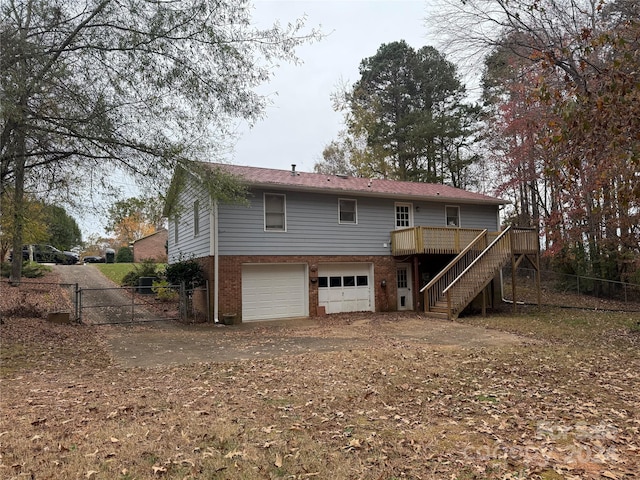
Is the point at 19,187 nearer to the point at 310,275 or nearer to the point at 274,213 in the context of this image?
the point at 274,213

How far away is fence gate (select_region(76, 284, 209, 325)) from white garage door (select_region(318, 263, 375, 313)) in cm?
432

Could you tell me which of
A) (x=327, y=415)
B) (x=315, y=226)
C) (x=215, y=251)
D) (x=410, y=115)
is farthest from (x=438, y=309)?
(x=410, y=115)

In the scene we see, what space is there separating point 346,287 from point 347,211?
114 inches

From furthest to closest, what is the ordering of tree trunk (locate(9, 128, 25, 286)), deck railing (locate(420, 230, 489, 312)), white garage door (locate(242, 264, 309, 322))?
deck railing (locate(420, 230, 489, 312))
white garage door (locate(242, 264, 309, 322))
tree trunk (locate(9, 128, 25, 286))

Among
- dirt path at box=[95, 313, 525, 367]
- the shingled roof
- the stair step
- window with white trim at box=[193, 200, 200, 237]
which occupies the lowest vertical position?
dirt path at box=[95, 313, 525, 367]

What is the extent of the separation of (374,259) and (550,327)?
657cm

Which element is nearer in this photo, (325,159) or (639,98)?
(639,98)

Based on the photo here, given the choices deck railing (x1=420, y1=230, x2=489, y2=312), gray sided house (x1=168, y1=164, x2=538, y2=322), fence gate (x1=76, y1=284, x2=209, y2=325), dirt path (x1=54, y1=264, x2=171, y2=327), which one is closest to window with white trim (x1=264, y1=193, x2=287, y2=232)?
gray sided house (x1=168, y1=164, x2=538, y2=322)

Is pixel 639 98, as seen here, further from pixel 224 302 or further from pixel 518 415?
pixel 224 302

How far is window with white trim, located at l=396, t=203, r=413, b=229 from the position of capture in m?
17.5

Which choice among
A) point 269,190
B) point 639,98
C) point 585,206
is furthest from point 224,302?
point 585,206

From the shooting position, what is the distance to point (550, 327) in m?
12.1

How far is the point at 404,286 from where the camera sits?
17.7m

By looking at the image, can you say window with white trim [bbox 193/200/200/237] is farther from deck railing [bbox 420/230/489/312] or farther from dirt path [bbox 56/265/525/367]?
deck railing [bbox 420/230/489/312]
